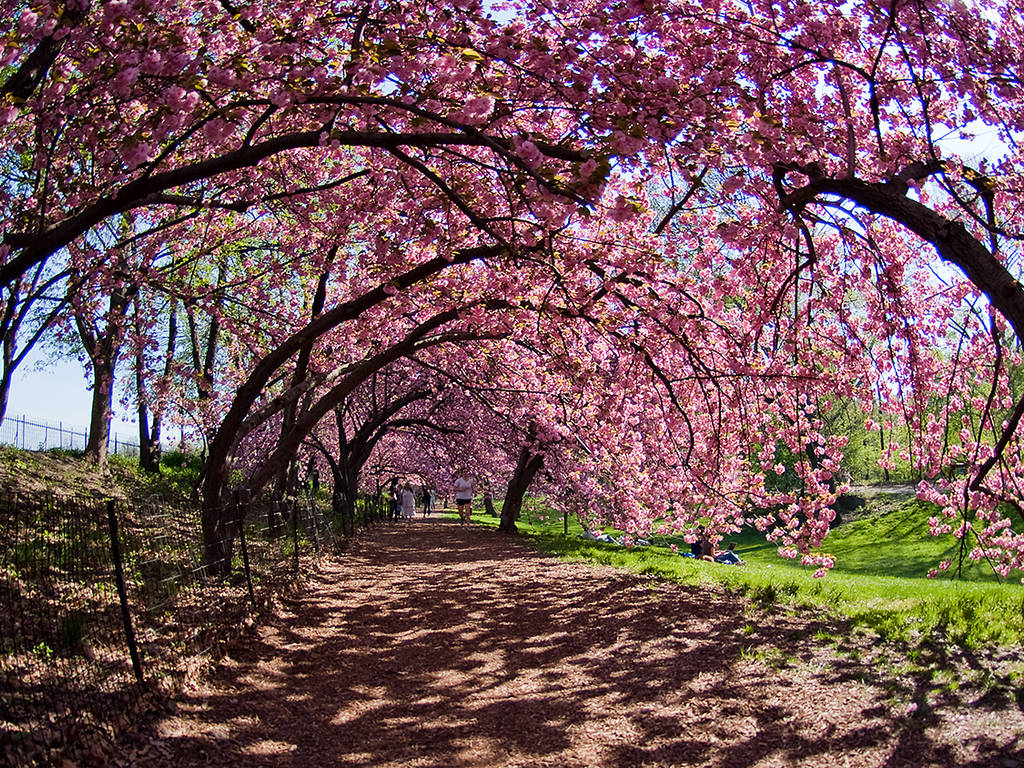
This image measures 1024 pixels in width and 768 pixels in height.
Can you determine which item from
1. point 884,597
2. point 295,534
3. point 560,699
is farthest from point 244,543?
point 884,597

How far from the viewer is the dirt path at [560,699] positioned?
4.77 metres

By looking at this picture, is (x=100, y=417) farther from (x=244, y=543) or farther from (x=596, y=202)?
(x=596, y=202)

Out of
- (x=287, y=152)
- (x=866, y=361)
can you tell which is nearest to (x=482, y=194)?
(x=287, y=152)

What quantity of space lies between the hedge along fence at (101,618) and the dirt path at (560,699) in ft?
1.12

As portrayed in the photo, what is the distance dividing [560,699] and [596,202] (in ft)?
11.7

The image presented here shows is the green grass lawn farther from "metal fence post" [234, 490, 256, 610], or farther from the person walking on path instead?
the person walking on path

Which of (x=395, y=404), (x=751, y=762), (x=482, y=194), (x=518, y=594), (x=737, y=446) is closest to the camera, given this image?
(x=751, y=762)

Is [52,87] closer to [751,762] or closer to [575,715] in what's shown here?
[575,715]

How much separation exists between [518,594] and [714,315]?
4.37 m

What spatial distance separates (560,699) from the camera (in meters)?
5.93

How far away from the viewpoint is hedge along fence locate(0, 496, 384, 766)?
4742 millimetres

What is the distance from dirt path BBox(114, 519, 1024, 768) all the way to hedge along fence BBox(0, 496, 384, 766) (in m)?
0.34

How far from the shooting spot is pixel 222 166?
18.5ft

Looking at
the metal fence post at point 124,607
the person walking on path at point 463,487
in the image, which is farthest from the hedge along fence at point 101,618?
the person walking on path at point 463,487
